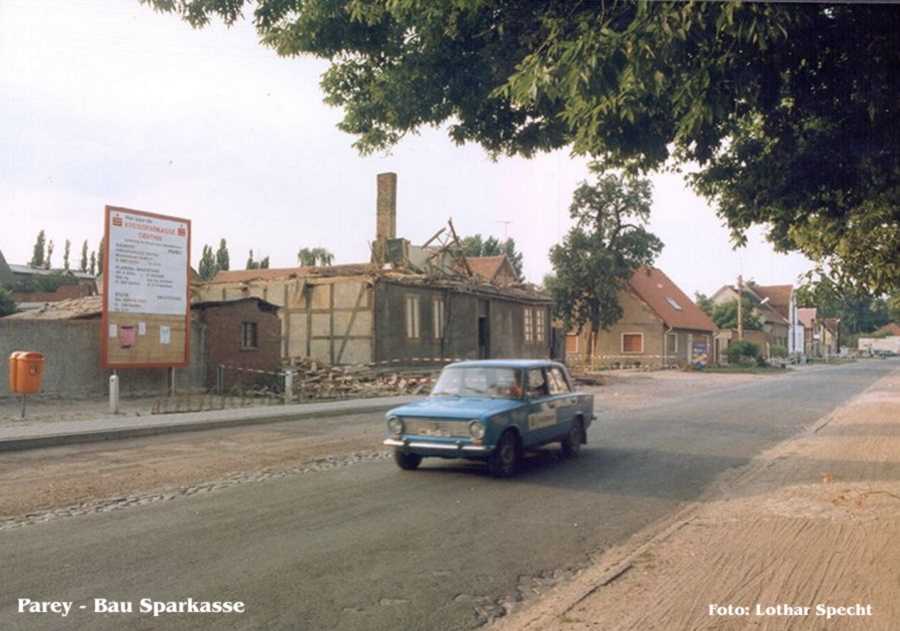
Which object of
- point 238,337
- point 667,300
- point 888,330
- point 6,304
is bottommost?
point 238,337

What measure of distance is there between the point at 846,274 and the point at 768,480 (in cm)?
428

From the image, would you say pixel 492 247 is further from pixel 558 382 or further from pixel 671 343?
pixel 558 382

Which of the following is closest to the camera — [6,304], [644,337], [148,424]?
[148,424]

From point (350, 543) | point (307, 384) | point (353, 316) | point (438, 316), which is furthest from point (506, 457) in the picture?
point (438, 316)

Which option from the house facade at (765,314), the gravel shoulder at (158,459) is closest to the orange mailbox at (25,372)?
the gravel shoulder at (158,459)

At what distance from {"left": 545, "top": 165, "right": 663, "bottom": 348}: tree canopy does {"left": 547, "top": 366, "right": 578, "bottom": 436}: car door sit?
3634 cm

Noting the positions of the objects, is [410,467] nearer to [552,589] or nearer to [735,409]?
[552,589]

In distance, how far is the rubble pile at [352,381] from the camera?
968 inches

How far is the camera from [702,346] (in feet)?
190

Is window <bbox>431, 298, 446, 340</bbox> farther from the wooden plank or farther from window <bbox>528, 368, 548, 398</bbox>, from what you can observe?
window <bbox>528, 368, 548, 398</bbox>

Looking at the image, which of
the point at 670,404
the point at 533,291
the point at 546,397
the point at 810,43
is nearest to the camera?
the point at 810,43

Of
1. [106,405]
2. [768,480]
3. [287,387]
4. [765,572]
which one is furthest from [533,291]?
[765,572]

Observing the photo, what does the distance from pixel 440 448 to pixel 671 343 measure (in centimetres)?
4703

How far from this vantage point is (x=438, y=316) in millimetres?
32312
